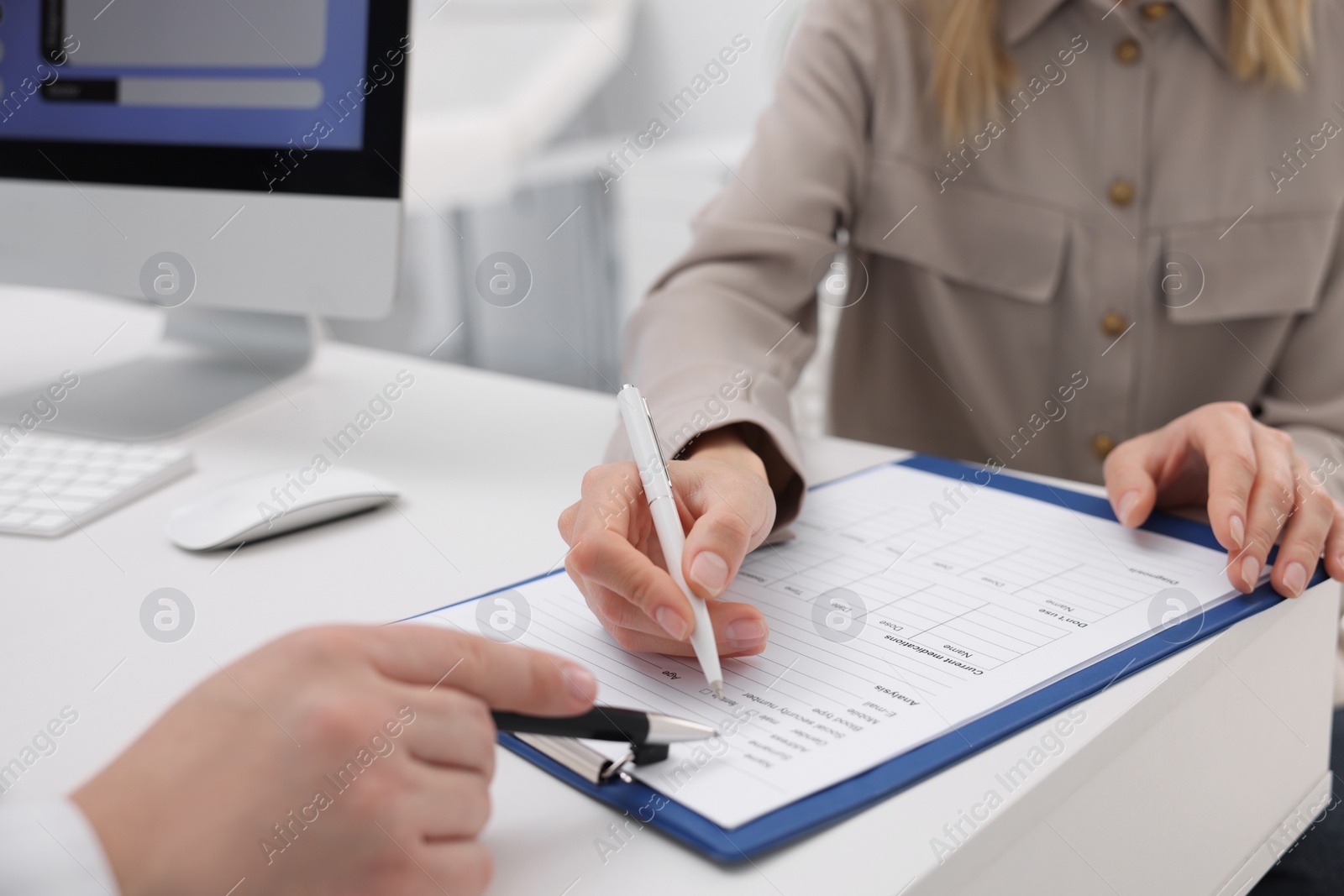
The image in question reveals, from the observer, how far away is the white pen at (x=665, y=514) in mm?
413

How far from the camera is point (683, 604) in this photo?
0.41m

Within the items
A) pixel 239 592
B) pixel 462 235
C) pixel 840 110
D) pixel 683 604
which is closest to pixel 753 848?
pixel 683 604

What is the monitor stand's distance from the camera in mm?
808

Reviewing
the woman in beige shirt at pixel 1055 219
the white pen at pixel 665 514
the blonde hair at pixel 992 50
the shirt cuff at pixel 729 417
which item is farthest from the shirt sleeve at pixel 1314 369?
the white pen at pixel 665 514

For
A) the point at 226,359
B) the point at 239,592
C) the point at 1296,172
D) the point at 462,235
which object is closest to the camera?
the point at 239,592

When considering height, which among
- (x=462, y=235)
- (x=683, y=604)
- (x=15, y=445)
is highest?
(x=683, y=604)

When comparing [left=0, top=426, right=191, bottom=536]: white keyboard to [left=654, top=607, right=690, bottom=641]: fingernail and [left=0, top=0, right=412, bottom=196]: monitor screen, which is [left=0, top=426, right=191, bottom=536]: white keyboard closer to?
[left=0, top=0, right=412, bottom=196]: monitor screen

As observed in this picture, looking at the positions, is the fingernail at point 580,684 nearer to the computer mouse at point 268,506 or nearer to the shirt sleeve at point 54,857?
the shirt sleeve at point 54,857

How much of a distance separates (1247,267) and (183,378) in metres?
0.94

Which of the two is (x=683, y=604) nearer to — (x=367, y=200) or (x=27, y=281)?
(x=367, y=200)

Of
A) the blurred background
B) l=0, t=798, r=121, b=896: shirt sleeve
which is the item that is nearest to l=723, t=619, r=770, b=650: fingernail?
l=0, t=798, r=121, b=896: shirt sleeve

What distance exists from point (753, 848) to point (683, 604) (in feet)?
0.36

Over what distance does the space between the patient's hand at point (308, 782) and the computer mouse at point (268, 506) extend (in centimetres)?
29

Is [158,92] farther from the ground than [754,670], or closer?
farther from the ground
